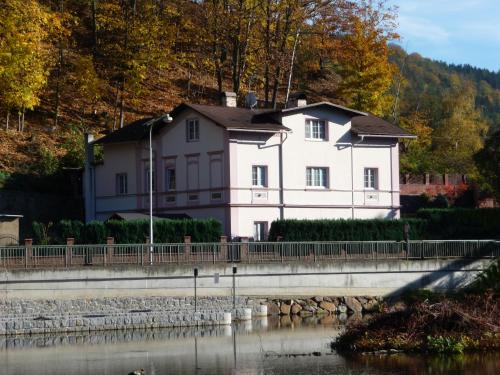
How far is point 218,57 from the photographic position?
84.9 meters

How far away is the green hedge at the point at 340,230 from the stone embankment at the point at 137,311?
6.38 meters

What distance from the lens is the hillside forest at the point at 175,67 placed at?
7350 cm

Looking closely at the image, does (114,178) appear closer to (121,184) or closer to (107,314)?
(121,184)

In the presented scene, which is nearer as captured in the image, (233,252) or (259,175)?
(233,252)

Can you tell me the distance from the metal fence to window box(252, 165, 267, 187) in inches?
362

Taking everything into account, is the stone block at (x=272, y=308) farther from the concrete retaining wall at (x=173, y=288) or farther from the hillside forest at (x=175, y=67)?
the hillside forest at (x=175, y=67)

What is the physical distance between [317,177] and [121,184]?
1205cm

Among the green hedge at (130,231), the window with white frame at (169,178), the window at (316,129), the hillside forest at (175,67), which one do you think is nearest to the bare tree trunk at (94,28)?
the hillside forest at (175,67)

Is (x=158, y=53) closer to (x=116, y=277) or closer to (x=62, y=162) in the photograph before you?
(x=62, y=162)

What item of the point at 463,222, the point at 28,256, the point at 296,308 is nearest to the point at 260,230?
the point at 296,308

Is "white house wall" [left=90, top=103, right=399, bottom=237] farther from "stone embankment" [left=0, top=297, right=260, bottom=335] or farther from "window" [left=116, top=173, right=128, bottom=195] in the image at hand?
"stone embankment" [left=0, top=297, right=260, bottom=335]

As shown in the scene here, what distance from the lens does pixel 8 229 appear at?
182 ft

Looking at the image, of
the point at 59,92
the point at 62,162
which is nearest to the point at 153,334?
the point at 62,162

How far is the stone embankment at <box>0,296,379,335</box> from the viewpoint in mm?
45250
